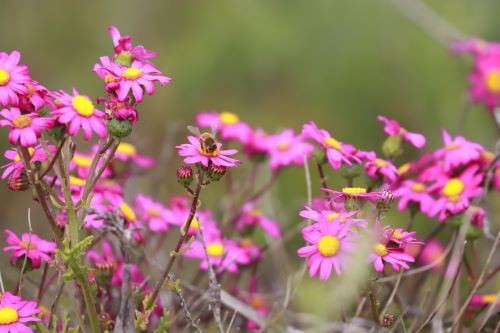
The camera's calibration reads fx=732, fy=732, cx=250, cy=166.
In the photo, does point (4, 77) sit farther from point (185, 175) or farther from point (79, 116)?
point (185, 175)

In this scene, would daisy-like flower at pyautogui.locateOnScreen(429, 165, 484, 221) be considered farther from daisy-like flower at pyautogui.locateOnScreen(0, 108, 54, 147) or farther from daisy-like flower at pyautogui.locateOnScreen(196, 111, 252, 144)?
daisy-like flower at pyautogui.locateOnScreen(0, 108, 54, 147)

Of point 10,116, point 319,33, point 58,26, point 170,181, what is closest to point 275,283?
point 10,116

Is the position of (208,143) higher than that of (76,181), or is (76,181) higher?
(208,143)

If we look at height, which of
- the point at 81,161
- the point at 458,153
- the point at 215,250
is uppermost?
the point at 458,153

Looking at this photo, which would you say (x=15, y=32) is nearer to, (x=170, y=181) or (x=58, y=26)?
(x=58, y=26)

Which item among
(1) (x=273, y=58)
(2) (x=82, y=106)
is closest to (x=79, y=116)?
(2) (x=82, y=106)
